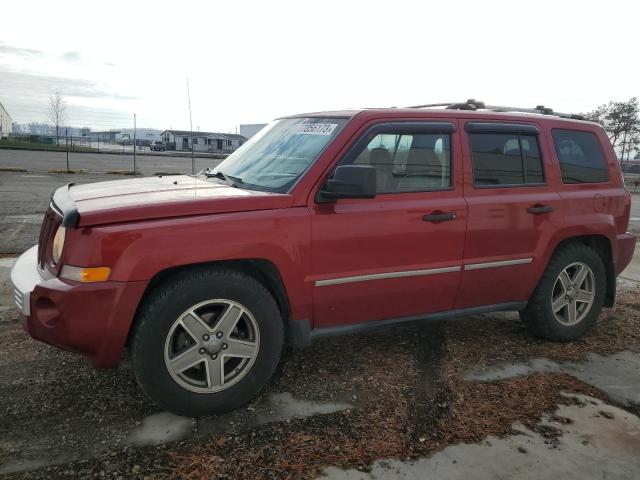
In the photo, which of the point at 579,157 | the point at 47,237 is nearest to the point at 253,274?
the point at 47,237

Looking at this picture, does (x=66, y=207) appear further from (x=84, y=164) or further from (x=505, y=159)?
(x=84, y=164)

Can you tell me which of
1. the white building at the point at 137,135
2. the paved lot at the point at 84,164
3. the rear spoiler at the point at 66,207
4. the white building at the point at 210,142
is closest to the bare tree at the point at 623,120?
the paved lot at the point at 84,164

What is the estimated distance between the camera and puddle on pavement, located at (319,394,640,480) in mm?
2643

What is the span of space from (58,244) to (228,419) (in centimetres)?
140

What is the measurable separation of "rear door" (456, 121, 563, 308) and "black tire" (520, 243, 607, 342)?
152 mm

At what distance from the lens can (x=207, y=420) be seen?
3.05 metres

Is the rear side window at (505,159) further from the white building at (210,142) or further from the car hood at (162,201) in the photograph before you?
the white building at (210,142)

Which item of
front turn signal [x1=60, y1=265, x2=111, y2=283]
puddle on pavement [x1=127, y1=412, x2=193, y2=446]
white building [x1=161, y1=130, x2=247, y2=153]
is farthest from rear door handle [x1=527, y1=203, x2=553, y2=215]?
white building [x1=161, y1=130, x2=247, y2=153]

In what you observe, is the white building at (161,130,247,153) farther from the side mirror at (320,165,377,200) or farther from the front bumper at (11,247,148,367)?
the front bumper at (11,247,148,367)

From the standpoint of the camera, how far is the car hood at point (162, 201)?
2.82 m

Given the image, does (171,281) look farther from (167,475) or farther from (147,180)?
(147,180)

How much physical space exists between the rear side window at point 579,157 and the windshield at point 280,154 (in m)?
2.00

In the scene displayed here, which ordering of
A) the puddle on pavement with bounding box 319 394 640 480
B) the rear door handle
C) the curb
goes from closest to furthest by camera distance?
the puddle on pavement with bounding box 319 394 640 480
the rear door handle
the curb

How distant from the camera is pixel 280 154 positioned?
375 centimetres
